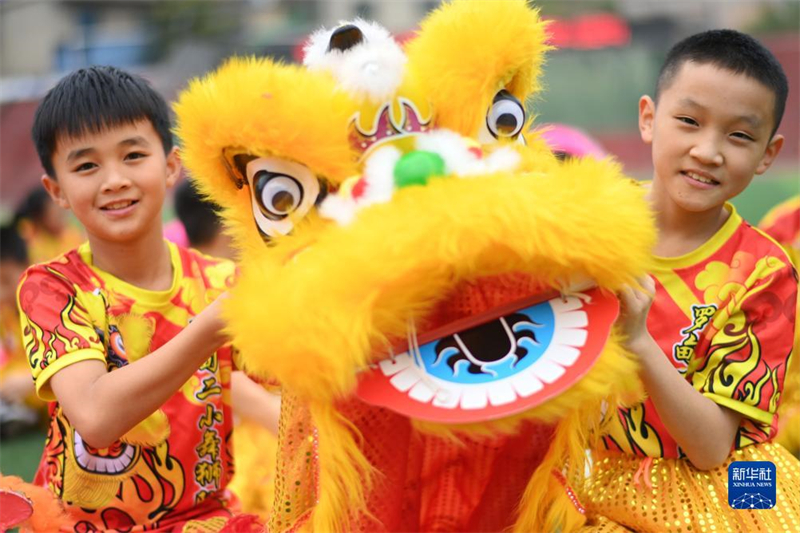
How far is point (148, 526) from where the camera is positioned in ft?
6.12

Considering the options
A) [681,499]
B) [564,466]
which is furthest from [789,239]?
[564,466]

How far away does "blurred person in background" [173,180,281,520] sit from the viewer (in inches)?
80.6

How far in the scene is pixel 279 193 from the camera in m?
1.30

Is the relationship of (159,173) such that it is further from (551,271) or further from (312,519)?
(551,271)

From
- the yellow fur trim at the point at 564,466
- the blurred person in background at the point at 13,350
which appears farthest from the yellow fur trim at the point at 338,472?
the blurred person in background at the point at 13,350

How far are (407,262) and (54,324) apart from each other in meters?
0.87

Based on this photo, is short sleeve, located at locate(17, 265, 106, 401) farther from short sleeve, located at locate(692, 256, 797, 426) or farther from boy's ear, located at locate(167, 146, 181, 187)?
short sleeve, located at locate(692, 256, 797, 426)

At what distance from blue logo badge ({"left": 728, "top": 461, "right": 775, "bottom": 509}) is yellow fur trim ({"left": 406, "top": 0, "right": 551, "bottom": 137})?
31.4 inches

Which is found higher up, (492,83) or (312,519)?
(492,83)

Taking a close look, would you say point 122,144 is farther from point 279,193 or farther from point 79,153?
point 279,193

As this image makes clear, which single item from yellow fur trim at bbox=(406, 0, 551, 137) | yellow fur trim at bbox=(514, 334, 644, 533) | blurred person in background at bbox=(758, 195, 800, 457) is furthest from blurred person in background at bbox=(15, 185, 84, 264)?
yellow fur trim at bbox=(514, 334, 644, 533)

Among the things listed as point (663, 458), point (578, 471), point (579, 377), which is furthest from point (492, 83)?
point (663, 458)

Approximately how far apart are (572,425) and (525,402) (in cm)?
22

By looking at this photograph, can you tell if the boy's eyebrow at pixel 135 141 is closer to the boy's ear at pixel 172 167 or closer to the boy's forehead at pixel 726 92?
the boy's ear at pixel 172 167
